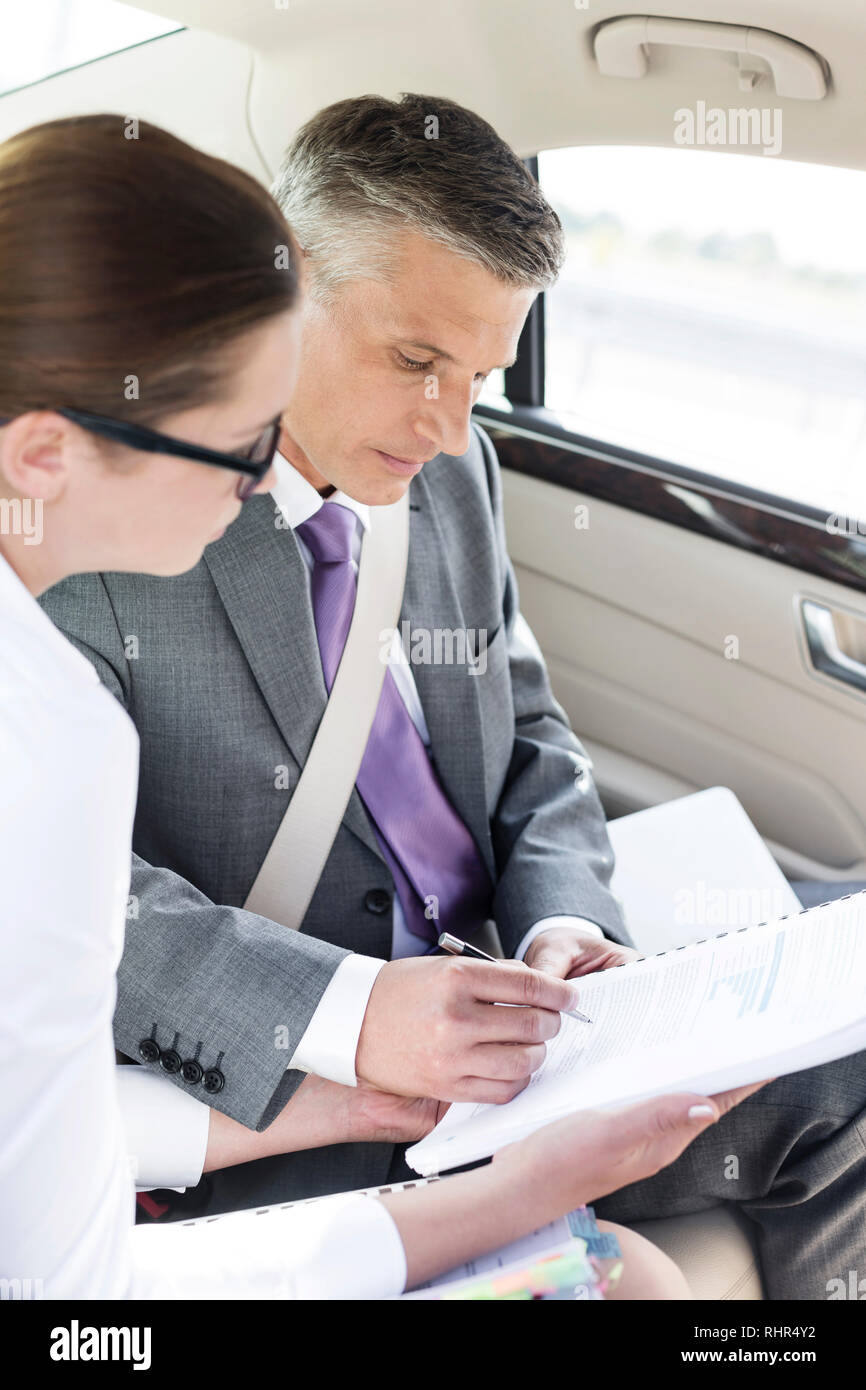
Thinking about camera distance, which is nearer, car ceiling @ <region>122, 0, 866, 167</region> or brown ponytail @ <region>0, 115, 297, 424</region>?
brown ponytail @ <region>0, 115, 297, 424</region>

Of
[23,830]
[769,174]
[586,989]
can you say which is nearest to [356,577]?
[586,989]

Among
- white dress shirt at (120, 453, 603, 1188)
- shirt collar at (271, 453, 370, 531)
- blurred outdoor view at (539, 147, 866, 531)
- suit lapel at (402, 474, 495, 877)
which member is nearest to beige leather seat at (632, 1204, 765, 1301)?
white dress shirt at (120, 453, 603, 1188)

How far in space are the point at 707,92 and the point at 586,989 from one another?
104 centimetres

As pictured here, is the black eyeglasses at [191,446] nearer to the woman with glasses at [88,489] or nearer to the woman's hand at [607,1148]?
the woman with glasses at [88,489]

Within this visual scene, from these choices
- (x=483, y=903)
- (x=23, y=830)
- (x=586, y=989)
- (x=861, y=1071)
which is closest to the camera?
(x=23, y=830)

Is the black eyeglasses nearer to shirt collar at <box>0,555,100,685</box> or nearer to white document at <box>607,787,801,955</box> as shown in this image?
shirt collar at <box>0,555,100,685</box>

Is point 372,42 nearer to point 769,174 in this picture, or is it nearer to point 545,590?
point 769,174

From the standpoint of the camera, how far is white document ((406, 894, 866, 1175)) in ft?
3.13

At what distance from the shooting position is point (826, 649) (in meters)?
2.11

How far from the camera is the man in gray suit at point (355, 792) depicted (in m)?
1.21

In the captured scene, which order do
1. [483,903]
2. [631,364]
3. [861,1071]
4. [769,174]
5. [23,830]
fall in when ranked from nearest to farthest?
1. [23,830]
2. [861,1071]
3. [483,903]
4. [769,174]
5. [631,364]

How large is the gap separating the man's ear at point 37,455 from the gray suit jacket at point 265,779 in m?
0.55

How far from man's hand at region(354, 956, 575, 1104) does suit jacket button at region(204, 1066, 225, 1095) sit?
0.16m

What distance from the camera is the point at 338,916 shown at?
1.46 m
